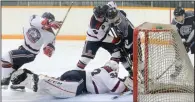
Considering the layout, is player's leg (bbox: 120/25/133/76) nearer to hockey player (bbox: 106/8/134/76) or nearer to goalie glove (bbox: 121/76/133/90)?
hockey player (bbox: 106/8/134/76)

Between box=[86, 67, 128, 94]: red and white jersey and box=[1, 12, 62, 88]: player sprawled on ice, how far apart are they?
15.6 inches

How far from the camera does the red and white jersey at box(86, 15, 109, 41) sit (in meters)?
3.04

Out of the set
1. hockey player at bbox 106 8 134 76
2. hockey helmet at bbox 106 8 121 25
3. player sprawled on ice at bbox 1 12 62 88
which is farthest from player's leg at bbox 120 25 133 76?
player sprawled on ice at bbox 1 12 62 88

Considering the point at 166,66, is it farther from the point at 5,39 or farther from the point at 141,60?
the point at 5,39

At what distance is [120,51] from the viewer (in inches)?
123

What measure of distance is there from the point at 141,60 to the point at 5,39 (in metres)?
3.86

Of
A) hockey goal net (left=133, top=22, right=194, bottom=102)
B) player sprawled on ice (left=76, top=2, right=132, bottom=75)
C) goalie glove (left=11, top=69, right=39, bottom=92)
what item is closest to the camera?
hockey goal net (left=133, top=22, right=194, bottom=102)

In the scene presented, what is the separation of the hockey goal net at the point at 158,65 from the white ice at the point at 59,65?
5.0 inches

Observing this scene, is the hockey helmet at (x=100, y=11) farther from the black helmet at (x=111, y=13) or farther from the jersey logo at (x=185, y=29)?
the jersey logo at (x=185, y=29)

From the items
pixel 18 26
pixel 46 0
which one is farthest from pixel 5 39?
pixel 46 0

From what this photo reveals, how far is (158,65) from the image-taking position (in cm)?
227

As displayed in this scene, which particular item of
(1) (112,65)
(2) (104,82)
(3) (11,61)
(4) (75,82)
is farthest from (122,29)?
(3) (11,61)

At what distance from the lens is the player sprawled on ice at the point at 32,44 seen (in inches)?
114

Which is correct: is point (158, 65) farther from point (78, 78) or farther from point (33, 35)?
point (33, 35)
